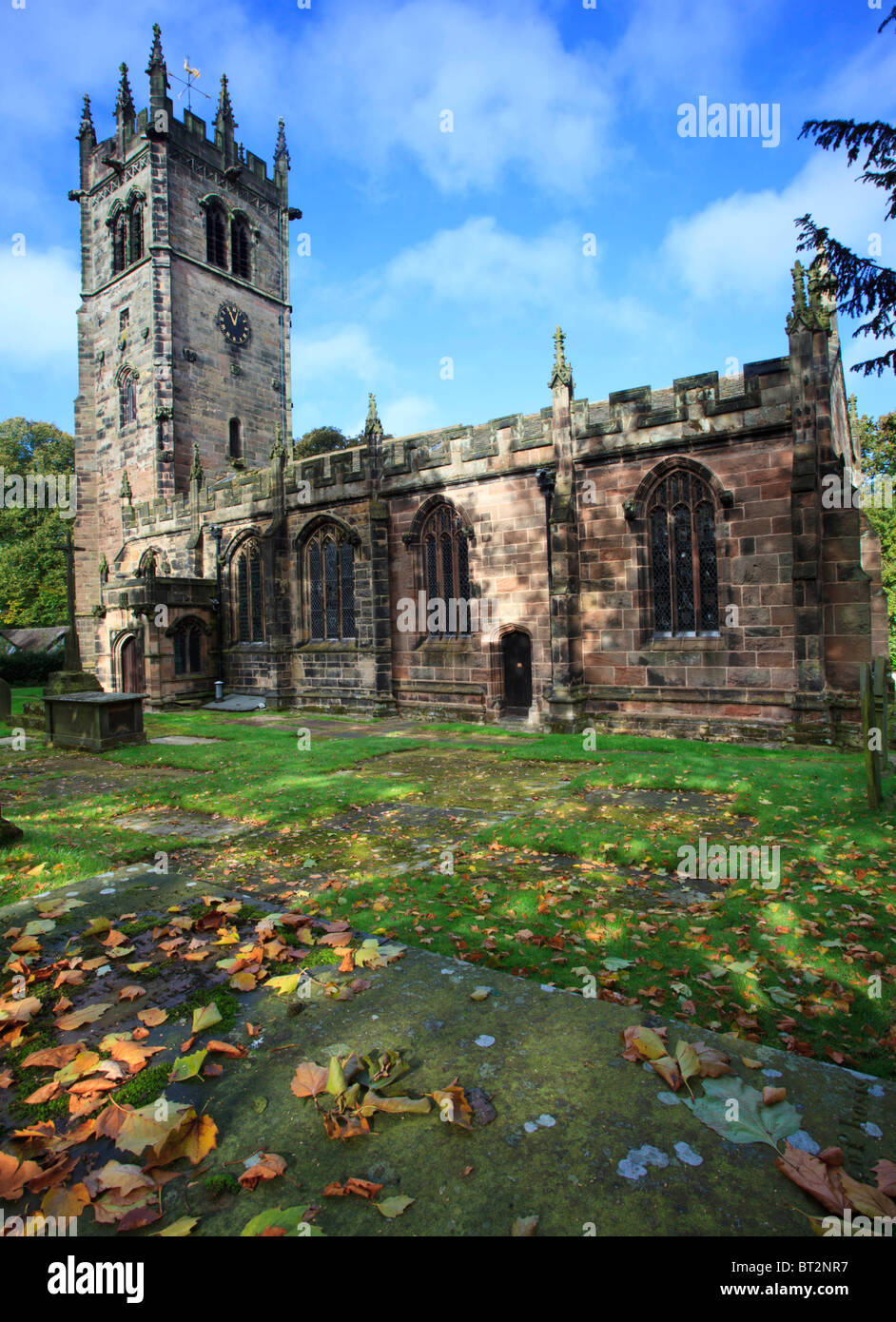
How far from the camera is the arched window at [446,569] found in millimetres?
18578

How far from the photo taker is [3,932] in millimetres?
4020

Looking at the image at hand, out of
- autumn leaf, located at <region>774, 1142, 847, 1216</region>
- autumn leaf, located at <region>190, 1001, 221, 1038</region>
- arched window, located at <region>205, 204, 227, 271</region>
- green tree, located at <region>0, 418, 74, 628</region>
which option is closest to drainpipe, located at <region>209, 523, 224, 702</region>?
arched window, located at <region>205, 204, 227, 271</region>

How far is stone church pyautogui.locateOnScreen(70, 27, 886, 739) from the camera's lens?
13.6 metres

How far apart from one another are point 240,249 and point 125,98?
321 inches

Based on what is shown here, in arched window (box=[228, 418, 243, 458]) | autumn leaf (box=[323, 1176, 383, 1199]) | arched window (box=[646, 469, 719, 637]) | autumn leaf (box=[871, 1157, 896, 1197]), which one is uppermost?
arched window (box=[228, 418, 243, 458])

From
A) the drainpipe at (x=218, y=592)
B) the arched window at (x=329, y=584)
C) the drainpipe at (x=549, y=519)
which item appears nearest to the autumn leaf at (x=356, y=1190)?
the drainpipe at (x=549, y=519)

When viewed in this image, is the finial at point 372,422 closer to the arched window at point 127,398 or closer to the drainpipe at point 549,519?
the drainpipe at point 549,519

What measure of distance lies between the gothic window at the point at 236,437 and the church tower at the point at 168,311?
68 mm

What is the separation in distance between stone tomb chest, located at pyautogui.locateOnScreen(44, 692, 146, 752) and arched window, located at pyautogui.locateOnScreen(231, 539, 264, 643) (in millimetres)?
9873

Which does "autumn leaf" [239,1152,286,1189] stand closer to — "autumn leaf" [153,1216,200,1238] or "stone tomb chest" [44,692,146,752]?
"autumn leaf" [153,1216,200,1238]

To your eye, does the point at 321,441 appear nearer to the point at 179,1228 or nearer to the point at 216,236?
the point at 216,236

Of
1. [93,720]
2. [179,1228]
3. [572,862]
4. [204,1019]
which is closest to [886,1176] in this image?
[179,1228]

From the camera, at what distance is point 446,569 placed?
18891 millimetres
